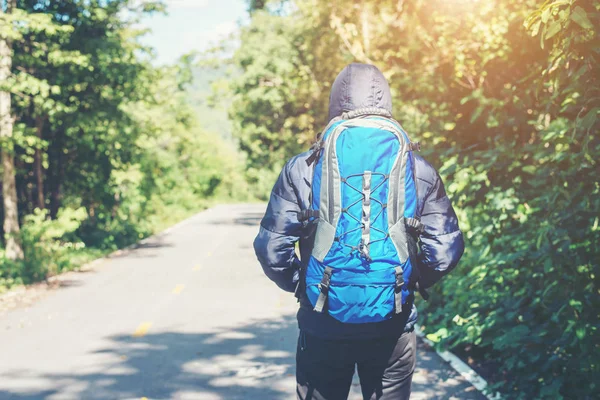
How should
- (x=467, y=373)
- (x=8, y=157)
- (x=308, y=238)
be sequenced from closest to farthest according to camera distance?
(x=308, y=238) < (x=467, y=373) < (x=8, y=157)

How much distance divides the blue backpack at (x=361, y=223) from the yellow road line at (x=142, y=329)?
6351 millimetres

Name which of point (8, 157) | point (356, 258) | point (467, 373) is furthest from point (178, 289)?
point (356, 258)

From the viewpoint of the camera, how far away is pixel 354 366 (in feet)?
10.1

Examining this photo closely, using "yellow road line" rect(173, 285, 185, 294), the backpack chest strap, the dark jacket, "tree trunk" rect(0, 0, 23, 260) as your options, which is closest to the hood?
the dark jacket

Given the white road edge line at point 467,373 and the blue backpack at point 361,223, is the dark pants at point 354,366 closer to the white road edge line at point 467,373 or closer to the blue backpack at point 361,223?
the blue backpack at point 361,223

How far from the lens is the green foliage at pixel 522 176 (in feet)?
14.8

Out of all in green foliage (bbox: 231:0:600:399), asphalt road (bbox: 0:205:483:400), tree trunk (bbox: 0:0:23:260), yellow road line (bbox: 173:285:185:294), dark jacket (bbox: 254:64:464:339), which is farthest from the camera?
tree trunk (bbox: 0:0:23:260)

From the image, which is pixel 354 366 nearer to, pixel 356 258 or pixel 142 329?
pixel 356 258

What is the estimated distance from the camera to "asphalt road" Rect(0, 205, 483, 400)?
645 cm

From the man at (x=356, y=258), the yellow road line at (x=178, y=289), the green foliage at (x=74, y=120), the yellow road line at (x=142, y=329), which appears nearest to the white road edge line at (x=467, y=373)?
the man at (x=356, y=258)

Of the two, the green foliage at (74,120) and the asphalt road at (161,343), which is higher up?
the green foliage at (74,120)

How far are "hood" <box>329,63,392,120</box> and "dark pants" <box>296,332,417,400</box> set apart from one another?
965 mm

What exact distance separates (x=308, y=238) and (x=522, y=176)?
3419 millimetres

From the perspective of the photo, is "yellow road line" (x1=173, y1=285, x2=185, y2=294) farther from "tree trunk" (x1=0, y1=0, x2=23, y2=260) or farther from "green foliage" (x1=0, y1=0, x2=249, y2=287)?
"tree trunk" (x1=0, y1=0, x2=23, y2=260)
